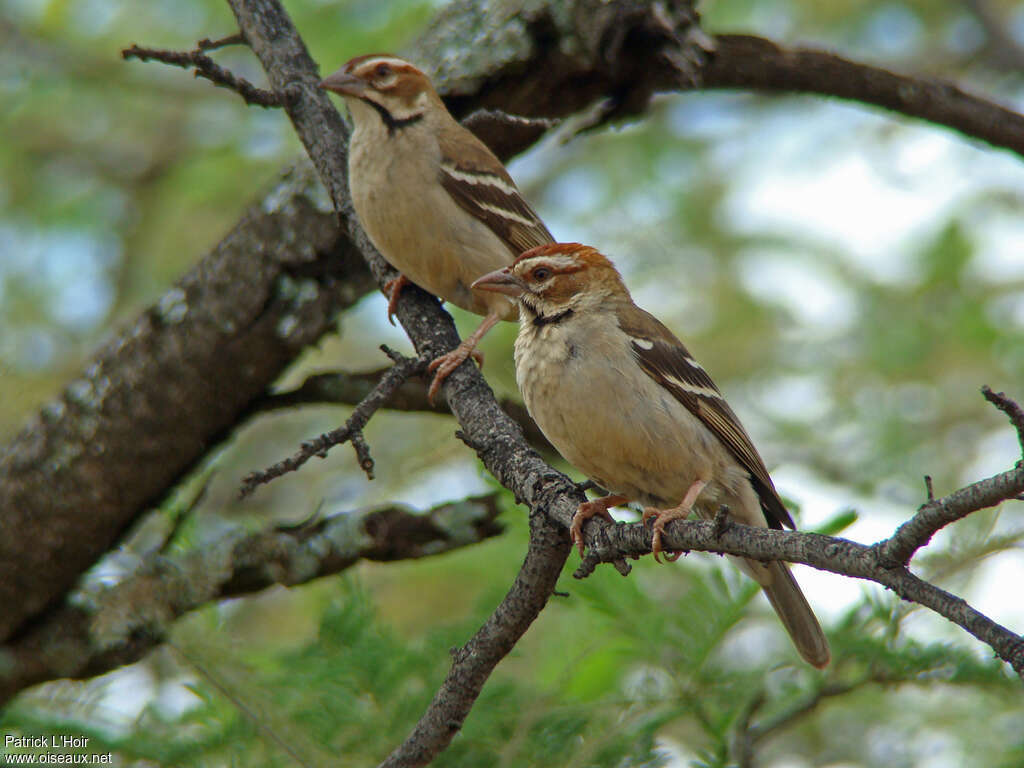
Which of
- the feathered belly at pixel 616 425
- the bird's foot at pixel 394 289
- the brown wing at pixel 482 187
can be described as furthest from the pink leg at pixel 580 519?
the brown wing at pixel 482 187

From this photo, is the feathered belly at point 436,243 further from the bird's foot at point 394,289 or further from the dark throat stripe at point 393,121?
the dark throat stripe at point 393,121

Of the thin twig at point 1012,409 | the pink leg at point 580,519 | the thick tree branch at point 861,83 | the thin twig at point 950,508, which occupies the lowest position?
the thin twig at point 950,508

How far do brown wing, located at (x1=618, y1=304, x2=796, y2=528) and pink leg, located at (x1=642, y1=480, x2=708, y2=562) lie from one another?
29 cm

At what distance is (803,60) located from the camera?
5.11 metres

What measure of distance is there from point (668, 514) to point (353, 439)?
0.99 metres

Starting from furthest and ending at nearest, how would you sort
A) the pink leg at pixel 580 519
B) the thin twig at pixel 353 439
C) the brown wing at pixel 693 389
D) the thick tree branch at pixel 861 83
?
the thick tree branch at pixel 861 83 → the brown wing at pixel 693 389 → the thin twig at pixel 353 439 → the pink leg at pixel 580 519

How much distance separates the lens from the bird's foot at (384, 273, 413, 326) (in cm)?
423

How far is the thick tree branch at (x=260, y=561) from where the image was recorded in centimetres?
398

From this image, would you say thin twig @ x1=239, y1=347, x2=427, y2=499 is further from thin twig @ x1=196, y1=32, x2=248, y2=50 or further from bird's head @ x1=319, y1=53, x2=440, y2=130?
bird's head @ x1=319, y1=53, x2=440, y2=130

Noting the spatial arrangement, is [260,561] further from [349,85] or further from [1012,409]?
[1012,409]

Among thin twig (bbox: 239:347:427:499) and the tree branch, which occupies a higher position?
the tree branch

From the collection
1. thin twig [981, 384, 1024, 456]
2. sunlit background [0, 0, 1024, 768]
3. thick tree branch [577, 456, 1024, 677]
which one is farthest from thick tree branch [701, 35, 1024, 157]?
thin twig [981, 384, 1024, 456]

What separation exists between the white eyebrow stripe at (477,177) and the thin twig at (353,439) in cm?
146

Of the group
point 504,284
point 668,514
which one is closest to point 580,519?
point 668,514
